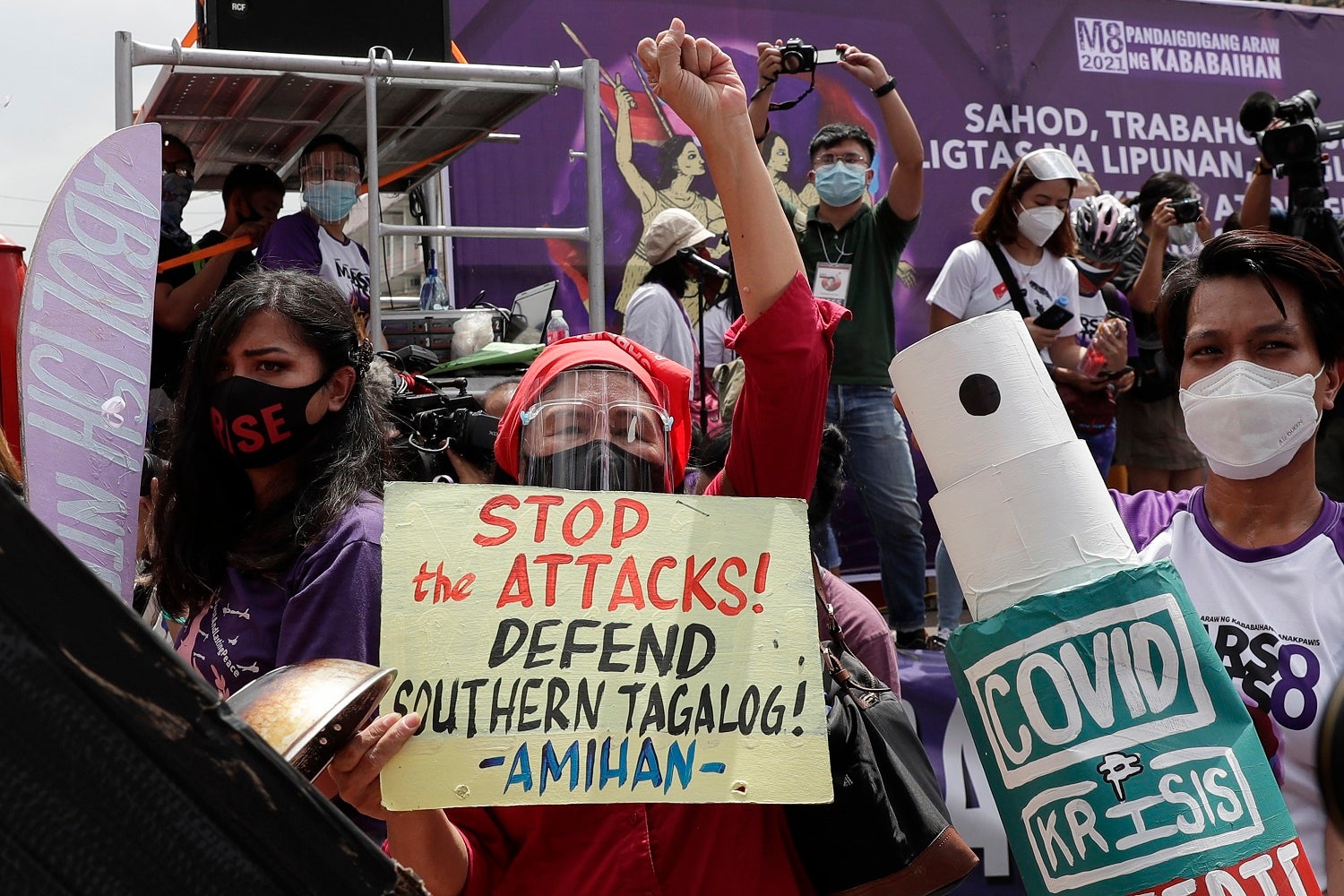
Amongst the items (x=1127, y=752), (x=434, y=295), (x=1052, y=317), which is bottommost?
(x=1127, y=752)

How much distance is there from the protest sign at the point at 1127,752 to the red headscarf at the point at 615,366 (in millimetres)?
542

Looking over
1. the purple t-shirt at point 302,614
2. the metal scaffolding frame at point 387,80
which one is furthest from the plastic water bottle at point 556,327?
the purple t-shirt at point 302,614

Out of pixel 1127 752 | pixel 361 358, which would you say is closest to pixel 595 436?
pixel 1127 752

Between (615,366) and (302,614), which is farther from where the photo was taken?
(302,614)

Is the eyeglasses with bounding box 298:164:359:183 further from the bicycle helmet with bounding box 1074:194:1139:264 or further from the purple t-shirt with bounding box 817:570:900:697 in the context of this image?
the bicycle helmet with bounding box 1074:194:1139:264

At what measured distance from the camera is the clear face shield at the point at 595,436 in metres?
1.82

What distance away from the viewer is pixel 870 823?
5.73ft

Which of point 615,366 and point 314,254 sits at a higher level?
point 314,254

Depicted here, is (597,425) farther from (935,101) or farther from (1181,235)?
(935,101)

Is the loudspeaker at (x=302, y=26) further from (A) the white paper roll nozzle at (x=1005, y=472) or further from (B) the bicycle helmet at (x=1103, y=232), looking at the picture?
(A) the white paper roll nozzle at (x=1005, y=472)

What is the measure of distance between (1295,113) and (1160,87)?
11.6 feet

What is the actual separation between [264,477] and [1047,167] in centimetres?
379

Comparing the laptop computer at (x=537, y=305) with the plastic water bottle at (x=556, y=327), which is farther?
the laptop computer at (x=537, y=305)

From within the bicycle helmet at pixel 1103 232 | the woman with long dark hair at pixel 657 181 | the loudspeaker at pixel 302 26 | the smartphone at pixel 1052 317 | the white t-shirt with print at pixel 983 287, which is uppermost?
the loudspeaker at pixel 302 26
